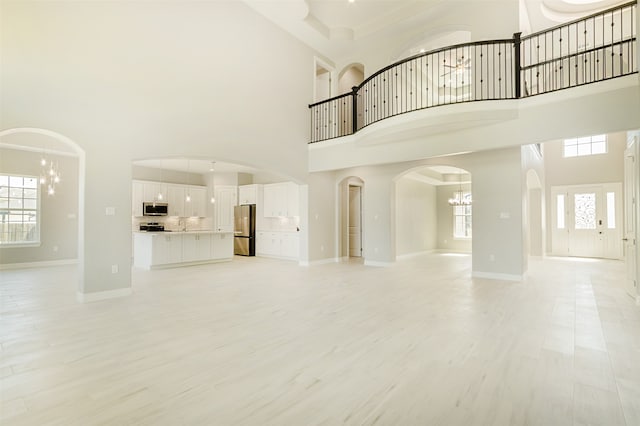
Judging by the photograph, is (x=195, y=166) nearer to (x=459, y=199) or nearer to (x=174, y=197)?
(x=174, y=197)

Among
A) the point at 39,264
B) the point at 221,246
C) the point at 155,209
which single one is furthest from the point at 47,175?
the point at 221,246

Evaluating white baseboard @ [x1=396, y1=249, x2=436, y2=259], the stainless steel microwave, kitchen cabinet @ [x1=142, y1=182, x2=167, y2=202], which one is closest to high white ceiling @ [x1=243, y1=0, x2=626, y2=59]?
white baseboard @ [x1=396, y1=249, x2=436, y2=259]

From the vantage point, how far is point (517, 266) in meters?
6.51

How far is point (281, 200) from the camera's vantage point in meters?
10.7

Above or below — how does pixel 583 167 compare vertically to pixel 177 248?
Result: above

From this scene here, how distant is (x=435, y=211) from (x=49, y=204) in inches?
494

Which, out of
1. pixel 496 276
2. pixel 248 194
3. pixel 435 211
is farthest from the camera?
pixel 435 211

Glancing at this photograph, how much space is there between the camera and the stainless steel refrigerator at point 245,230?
1111cm

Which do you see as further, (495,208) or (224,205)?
(224,205)

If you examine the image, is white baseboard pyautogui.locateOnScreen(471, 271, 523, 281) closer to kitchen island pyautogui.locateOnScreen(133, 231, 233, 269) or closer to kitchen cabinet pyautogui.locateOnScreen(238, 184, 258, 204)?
kitchen island pyautogui.locateOnScreen(133, 231, 233, 269)

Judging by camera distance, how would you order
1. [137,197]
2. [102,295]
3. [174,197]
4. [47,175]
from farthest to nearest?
1. [174,197]
2. [137,197]
3. [47,175]
4. [102,295]

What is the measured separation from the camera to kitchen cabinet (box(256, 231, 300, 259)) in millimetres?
10065

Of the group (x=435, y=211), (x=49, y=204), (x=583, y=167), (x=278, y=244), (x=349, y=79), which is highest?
(x=349, y=79)

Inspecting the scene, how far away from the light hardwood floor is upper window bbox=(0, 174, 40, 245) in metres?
3.91
